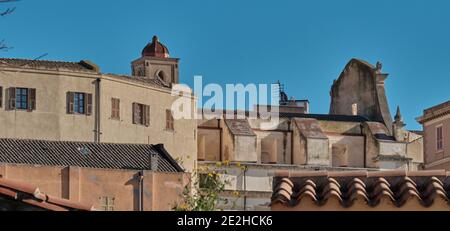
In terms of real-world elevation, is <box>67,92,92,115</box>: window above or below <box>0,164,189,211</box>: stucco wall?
above

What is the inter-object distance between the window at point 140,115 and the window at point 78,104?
130 inches

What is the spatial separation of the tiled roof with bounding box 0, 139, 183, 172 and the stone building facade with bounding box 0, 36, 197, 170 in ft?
21.7

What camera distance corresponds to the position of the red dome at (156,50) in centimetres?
10268

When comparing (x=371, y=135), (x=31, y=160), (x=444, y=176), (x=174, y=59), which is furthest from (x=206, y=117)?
(x=444, y=176)

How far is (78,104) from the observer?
281ft

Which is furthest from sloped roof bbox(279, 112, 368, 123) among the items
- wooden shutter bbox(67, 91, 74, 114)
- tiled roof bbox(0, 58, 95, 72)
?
wooden shutter bbox(67, 91, 74, 114)

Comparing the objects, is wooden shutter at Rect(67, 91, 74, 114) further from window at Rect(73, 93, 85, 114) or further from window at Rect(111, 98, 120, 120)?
window at Rect(111, 98, 120, 120)

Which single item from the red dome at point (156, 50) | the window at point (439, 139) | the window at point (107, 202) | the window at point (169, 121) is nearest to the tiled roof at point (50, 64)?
the window at point (169, 121)

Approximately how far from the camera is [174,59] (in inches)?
3991

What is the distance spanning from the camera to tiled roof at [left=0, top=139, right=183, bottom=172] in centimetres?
7325

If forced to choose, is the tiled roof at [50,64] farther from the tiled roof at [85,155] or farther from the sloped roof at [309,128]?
the sloped roof at [309,128]

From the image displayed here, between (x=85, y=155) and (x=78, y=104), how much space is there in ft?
34.4

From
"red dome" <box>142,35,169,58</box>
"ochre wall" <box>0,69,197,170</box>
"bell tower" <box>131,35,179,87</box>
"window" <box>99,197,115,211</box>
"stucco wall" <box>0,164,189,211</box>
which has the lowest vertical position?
"window" <box>99,197,115,211</box>
